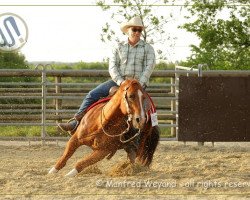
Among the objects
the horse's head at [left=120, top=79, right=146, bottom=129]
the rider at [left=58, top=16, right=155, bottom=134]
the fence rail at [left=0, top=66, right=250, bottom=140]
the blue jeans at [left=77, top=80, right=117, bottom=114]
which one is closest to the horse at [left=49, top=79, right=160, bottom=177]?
the horse's head at [left=120, top=79, right=146, bottom=129]

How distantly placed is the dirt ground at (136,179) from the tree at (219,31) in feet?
36.9

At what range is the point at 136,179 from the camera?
346 inches

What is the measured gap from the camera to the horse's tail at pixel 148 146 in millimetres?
9539

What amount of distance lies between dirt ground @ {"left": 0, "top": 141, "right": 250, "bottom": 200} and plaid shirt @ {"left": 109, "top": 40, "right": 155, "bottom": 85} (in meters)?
1.02

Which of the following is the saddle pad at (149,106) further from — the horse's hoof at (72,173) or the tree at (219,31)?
the tree at (219,31)

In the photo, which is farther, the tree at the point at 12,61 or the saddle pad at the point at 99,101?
the tree at the point at 12,61

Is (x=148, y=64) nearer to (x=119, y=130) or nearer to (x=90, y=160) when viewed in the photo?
(x=119, y=130)

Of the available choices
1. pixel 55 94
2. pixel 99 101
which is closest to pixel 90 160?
pixel 99 101

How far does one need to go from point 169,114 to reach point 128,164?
6.94 m

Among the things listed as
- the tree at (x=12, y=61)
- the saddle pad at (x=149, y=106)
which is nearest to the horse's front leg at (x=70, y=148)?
the saddle pad at (x=149, y=106)

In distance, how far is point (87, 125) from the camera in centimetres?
935

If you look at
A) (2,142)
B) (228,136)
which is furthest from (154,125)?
(2,142)

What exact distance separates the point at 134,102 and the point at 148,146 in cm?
103

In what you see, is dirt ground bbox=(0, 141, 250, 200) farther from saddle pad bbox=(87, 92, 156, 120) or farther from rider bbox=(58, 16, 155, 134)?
rider bbox=(58, 16, 155, 134)
